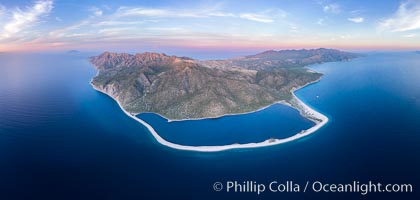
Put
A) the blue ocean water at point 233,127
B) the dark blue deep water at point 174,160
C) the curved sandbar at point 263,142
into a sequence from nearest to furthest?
the dark blue deep water at point 174,160 < the curved sandbar at point 263,142 < the blue ocean water at point 233,127

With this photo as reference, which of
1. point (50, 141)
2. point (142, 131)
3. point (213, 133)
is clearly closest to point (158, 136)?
point (142, 131)

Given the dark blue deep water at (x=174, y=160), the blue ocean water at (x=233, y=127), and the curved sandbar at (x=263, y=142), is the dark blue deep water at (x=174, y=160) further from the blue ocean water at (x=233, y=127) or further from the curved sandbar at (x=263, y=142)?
the curved sandbar at (x=263, y=142)

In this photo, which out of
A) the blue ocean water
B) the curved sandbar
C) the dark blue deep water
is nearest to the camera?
the dark blue deep water

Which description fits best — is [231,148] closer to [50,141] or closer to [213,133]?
[213,133]

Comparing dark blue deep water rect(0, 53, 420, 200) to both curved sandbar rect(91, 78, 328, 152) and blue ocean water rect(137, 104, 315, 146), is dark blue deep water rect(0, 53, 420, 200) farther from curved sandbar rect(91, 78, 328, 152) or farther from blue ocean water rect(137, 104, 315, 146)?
curved sandbar rect(91, 78, 328, 152)

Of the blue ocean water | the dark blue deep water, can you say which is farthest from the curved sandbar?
the dark blue deep water

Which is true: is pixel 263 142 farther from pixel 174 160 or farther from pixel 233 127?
pixel 174 160

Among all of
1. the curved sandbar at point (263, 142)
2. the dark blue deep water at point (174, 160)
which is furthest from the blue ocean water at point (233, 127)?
the dark blue deep water at point (174, 160)

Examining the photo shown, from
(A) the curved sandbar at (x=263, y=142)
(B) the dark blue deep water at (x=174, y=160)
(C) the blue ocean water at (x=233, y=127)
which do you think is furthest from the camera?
(C) the blue ocean water at (x=233, y=127)

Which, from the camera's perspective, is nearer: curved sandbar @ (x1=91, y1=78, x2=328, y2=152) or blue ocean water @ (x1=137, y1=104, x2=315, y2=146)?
curved sandbar @ (x1=91, y1=78, x2=328, y2=152)

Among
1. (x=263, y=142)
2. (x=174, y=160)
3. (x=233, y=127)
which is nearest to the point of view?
(x=174, y=160)

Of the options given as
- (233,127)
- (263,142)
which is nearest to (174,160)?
(263,142)
